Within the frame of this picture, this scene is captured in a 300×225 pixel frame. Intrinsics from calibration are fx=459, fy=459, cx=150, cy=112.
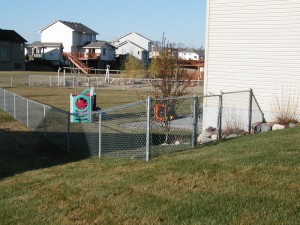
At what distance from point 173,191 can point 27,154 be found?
7.23 m

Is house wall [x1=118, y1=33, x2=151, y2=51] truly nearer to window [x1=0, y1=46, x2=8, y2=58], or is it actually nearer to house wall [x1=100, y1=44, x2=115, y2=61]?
house wall [x1=100, y1=44, x2=115, y2=61]

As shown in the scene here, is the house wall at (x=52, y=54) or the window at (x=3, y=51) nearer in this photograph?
the window at (x=3, y=51)

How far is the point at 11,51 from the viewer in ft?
247

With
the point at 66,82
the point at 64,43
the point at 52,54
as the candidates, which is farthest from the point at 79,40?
the point at 66,82

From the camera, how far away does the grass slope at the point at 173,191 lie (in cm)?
539

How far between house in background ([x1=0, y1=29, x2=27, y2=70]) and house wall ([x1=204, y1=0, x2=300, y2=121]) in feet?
208

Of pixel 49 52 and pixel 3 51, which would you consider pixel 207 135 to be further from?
pixel 49 52

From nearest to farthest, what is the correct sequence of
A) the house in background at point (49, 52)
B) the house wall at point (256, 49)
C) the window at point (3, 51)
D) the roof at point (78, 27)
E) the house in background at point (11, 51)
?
the house wall at point (256, 49) < the window at point (3, 51) < the house in background at point (11, 51) < the house in background at point (49, 52) < the roof at point (78, 27)

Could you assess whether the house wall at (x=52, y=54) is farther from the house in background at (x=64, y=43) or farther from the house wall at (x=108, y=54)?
the house wall at (x=108, y=54)

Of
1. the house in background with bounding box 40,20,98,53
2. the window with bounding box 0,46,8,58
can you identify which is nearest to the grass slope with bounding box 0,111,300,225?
the window with bounding box 0,46,8,58

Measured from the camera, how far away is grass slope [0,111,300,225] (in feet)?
17.7

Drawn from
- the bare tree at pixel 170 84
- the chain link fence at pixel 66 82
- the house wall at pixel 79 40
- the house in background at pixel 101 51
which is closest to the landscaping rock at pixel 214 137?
the bare tree at pixel 170 84

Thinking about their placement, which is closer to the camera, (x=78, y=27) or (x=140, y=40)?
(x=78, y=27)

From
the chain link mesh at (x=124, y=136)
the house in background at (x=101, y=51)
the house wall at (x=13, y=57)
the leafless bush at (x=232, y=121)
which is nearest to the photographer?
the chain link mesh at (x=124, y=136)
